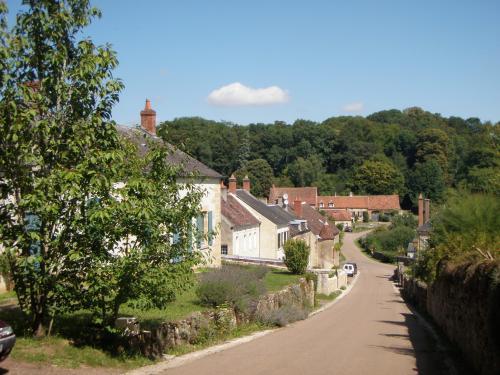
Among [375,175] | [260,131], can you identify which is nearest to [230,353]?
[375,175]

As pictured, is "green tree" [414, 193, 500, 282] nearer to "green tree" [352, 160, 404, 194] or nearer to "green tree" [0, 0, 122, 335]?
"green tree" [0, 0, 122, 335]

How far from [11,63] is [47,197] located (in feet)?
8.77

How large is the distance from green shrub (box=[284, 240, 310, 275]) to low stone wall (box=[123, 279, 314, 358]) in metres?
8.75

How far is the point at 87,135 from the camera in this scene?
1106cm

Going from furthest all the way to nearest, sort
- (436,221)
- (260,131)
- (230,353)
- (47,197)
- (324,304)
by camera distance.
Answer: (260,131) → (324,304) → (436,221) → (230,353) → (47,197)

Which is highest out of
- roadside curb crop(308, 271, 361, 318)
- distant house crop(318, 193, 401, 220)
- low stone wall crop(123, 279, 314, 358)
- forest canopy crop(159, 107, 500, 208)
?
forest canopy crop(159, 107, 500, 208)

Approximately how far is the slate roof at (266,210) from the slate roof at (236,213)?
1086 millimetres

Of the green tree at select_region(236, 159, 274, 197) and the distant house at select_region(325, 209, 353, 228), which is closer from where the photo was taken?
the distant house at select_region(325, 209, 353, 228)

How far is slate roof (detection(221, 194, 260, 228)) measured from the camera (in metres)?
36.8

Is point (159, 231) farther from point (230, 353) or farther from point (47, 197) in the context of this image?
point (230, 353)

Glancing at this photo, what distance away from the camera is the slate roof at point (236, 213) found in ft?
121

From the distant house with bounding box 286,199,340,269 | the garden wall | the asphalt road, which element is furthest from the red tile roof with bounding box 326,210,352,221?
the garden wall

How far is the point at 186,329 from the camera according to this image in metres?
15.1

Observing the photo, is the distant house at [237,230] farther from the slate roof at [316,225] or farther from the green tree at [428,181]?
the green tree at [428,181]
